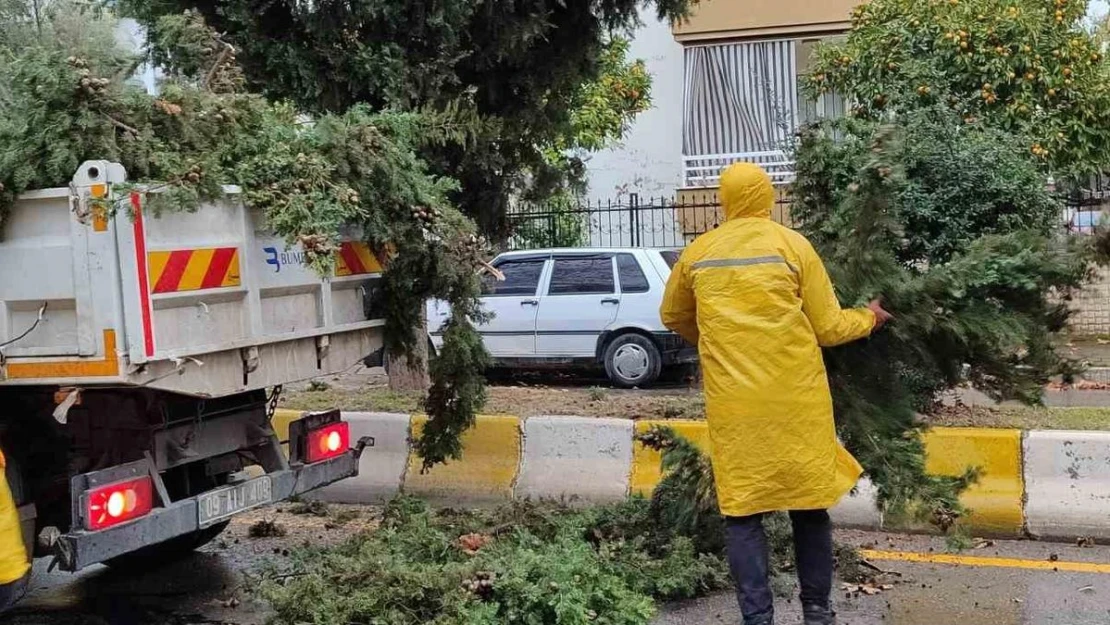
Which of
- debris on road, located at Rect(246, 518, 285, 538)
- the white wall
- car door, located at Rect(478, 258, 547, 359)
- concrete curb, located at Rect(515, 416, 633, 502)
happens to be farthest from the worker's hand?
the white wall

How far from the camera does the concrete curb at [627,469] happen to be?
5.83 metres

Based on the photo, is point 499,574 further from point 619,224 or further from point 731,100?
point 731,100

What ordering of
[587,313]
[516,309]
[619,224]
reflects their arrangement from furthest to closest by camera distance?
[619,224] → [516,309] → [587,313]

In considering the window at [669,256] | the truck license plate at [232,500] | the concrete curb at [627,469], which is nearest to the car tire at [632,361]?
the window at [669,256]

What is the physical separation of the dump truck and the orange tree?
21.5ft

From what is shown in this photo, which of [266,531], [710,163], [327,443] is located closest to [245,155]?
[327,443]

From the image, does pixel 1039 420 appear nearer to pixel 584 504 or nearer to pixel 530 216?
pixel 584 504

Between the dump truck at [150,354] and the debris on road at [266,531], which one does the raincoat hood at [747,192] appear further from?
the debris on road at [266,531]

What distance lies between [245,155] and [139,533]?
1.59 m

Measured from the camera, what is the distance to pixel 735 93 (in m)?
19.2

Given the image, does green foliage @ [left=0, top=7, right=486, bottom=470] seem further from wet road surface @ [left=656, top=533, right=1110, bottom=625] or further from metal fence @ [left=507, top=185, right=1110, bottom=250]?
metal fence @ [left=507, top=185, right=1110, bottom=250]

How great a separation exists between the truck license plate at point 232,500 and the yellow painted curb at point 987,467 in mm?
3307

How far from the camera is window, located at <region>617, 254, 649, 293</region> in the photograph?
41.3 ft

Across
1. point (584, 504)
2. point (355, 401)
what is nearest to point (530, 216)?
point (355, 401)
